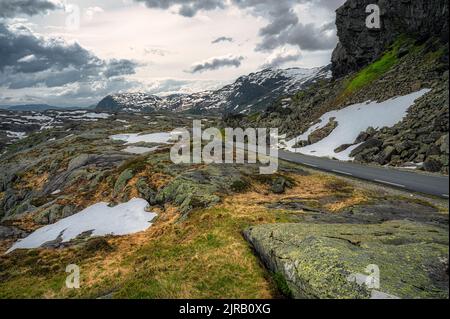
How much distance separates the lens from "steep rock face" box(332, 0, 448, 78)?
74.1 metres

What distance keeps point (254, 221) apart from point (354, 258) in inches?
374

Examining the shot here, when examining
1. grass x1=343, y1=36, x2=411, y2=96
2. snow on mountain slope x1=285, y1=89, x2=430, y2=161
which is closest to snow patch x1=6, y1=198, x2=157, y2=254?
snow on mountain slope x1=285, y1=89, x2=430, y2=161

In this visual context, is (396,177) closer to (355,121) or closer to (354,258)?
(354,258)

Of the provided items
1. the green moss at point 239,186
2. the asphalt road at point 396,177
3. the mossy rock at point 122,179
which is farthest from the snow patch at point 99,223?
the asphalt road at point 396,177

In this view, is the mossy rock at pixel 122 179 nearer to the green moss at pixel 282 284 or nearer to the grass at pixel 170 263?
the grass at pixel 170 263

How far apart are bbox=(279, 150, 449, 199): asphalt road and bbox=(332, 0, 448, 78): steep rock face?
4261 cm

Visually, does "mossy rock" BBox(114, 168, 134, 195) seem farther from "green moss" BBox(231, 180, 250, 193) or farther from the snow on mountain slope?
the snow on mountain slope

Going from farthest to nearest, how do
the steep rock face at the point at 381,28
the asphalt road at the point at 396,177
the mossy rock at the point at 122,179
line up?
the steep rock face at the point at 381,28 → the mossy rock at the point at 122,179 → the asphalt road at the point at 396,177

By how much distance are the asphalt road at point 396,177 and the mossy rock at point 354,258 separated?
12.8m

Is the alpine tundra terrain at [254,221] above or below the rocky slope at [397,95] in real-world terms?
below

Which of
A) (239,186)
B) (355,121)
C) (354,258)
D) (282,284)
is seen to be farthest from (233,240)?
(355,121)

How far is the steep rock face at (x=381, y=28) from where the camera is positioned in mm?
74125

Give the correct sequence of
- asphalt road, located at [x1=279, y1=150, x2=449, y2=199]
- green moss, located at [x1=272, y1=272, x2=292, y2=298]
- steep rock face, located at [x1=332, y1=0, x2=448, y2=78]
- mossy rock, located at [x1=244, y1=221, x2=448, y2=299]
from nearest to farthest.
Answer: mossy rock, located at [x1=244, y1=221, x2=448, y2=299]
green moss, located at [x1=272, y1=272, x2=292, y2=298]
asphalt road, located at [x1=279, y1=150, x2=449, y2=199]
steep rock face, located at [x1=332, y1=0, x2=448, y2=78]
